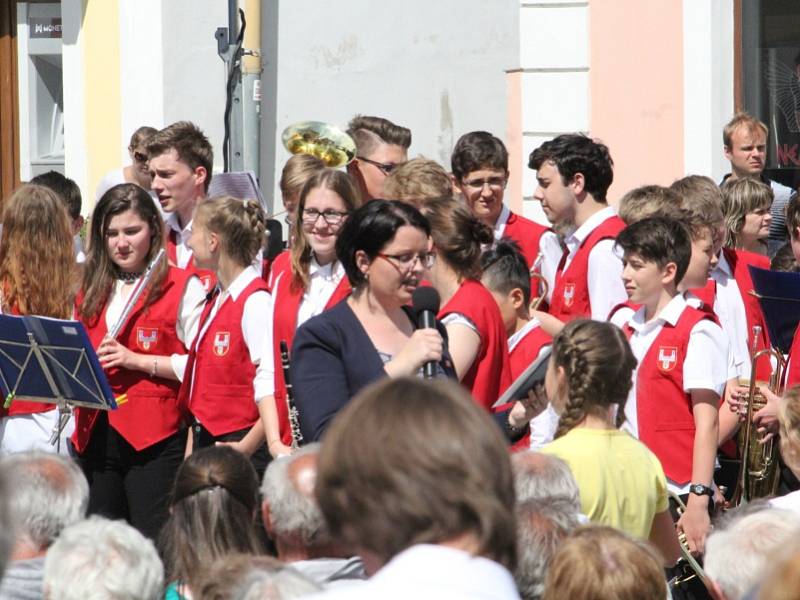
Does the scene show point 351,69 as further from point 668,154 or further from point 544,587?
point 544,587

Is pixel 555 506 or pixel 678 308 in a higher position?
pixel 678 308

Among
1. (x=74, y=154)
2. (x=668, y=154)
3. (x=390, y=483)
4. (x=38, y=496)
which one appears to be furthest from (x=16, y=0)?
(x=390, y=483)

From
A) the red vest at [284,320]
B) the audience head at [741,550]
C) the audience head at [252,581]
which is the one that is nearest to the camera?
the audience head at [252,581]

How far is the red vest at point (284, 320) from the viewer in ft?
18.7

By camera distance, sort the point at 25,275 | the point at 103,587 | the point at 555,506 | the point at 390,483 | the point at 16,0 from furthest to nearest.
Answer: the point at 16,0 → the point at 25,275 → the point at 555,506 → the point at 103,587 → the point at 390,483

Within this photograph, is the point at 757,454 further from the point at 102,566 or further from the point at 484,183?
the point at 102,566

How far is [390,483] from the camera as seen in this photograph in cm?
208

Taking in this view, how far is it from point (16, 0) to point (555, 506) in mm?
9347

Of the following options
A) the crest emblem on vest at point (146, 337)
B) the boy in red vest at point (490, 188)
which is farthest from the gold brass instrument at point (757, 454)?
the crest emblem on vest at point (146, 337)

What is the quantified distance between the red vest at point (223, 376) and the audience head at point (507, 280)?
914 mm

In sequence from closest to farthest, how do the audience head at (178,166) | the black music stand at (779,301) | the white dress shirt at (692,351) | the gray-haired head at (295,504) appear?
1. the gray-haired head at (295,504)
2. the white dress shirt at (692,351)
3. the black music stand at (779,301)
4. the audience head at (178,166)

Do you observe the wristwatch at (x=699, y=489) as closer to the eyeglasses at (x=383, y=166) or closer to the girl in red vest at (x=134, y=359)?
the girl in red vest at (x=134, y=359)

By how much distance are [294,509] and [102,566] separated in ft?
1.67

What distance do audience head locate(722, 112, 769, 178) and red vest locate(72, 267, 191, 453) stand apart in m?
3.55
